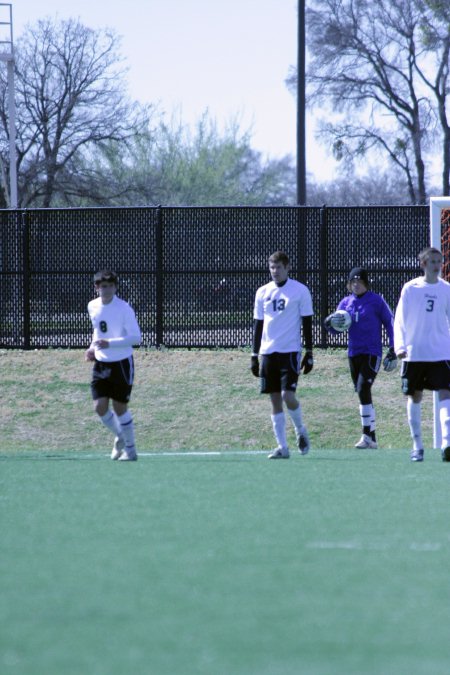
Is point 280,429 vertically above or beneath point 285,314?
beneath

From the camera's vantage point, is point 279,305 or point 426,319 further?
point 279,305

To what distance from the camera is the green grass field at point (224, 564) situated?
4.47 meters

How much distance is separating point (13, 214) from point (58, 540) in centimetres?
1294

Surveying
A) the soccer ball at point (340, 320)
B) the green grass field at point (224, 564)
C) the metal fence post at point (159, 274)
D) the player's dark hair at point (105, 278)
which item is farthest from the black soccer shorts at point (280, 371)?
the metal fence post at point (159, 274)

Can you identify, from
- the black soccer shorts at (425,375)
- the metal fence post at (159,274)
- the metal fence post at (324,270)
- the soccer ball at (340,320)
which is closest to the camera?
the black soccer shorts at (425,375)

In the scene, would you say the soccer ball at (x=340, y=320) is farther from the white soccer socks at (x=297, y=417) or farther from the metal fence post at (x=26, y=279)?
the metal fence post at (x=26, y=279)

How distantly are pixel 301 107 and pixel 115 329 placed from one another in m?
16.1

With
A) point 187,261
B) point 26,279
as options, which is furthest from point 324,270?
point 26,279

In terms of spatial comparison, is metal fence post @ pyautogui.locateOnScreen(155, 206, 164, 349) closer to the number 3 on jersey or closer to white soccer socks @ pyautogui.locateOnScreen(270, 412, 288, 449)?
white soccer socks @ pyautogui.locateOnScreen(270, 412, 288, 449)

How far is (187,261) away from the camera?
19141 mm

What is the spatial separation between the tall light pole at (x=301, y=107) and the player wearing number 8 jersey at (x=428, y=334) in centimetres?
1517

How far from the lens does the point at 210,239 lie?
19.1m

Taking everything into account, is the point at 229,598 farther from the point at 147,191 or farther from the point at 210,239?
the point at 147,191

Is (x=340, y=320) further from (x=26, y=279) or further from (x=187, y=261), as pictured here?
(x=26, y=279)
